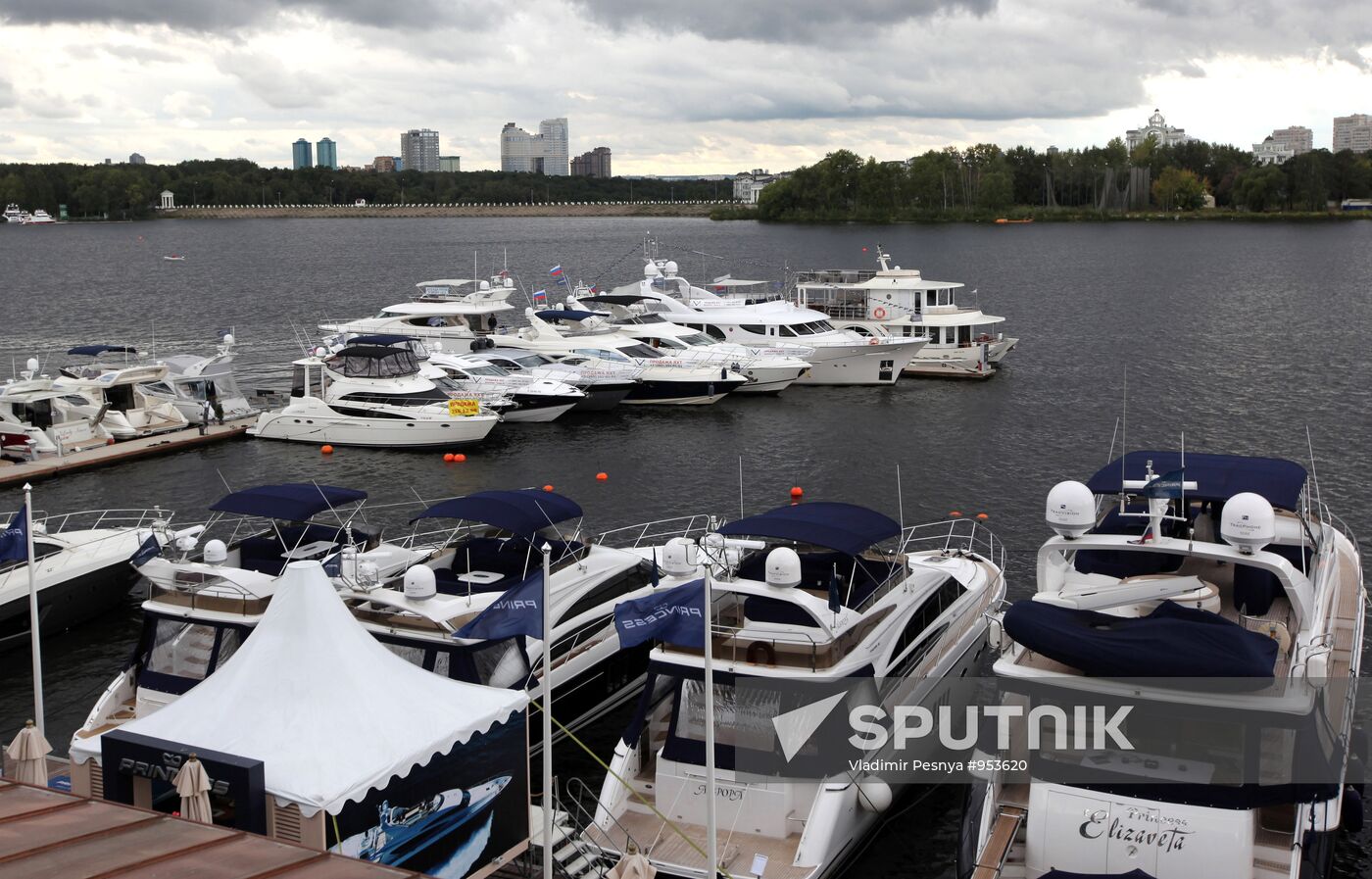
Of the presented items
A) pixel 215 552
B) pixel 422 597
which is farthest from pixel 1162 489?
pixel 215 552

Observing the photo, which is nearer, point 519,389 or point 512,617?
point 512,617

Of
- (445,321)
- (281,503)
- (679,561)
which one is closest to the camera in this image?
(679,561)

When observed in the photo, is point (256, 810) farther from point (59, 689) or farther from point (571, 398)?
point (571, 398)

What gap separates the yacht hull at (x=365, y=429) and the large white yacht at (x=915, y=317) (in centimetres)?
2227

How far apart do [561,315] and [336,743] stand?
1747 inches

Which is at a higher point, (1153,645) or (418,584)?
(1153,645)

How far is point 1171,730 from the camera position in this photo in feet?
49.7

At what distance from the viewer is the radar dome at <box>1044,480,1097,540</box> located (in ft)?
56.7

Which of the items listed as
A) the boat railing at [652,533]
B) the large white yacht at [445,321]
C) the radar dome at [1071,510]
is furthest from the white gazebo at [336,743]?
the large white yacht at [445,321]

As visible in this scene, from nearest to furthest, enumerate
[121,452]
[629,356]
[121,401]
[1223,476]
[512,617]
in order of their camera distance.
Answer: [512,617], [1223,476], [121,452], [121,401], [629,356]

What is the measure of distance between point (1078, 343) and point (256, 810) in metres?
64.5

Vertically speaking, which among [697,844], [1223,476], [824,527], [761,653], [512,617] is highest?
[1223,476]

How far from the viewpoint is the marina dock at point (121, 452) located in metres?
40.6

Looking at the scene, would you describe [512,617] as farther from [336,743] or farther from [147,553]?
[147,553]
